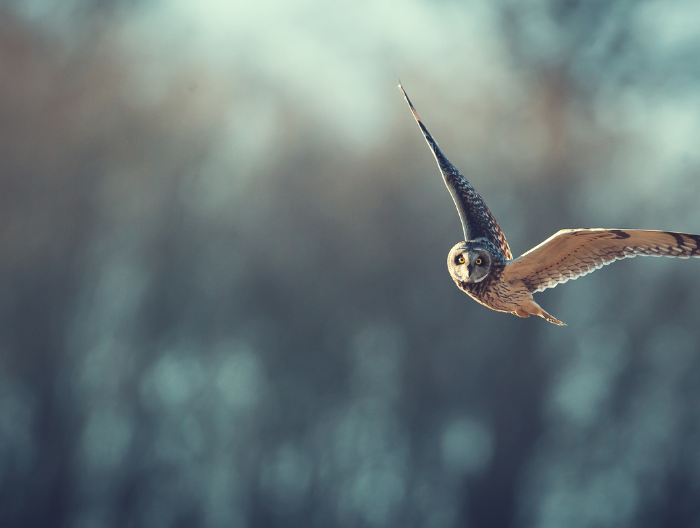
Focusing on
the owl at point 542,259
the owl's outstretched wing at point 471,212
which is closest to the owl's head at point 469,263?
the owl at point 542,259

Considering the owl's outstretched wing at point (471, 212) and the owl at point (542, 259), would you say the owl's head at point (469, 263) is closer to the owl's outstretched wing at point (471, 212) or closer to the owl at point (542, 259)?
the owl at point (542, 259)

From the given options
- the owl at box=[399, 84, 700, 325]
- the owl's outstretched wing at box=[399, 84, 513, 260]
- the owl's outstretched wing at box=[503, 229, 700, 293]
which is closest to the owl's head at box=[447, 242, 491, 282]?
the owl at box=[399, 84, 700, 325]

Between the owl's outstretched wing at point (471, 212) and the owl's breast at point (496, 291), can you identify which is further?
the owl's outstretched wing at point (471, 212)

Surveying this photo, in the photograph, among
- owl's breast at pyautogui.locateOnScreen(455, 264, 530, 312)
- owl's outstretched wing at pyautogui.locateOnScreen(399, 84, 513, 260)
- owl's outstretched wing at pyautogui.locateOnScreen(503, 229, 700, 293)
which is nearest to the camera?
owl's outstretched wing at pyautogui.locateOnScreen(503, 229, 700, 293)

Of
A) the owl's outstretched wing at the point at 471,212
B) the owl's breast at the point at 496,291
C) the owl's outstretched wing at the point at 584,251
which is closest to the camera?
the owl's outstretched wing at the point at 584,251

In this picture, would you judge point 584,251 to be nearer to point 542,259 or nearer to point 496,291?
point 542,259

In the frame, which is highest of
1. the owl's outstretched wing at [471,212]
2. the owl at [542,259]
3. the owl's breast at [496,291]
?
the owl's outstretched wing at [471,212]

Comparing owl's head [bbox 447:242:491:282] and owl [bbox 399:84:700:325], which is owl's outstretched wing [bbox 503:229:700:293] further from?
owl's head [bbox 447:242:491:282]
